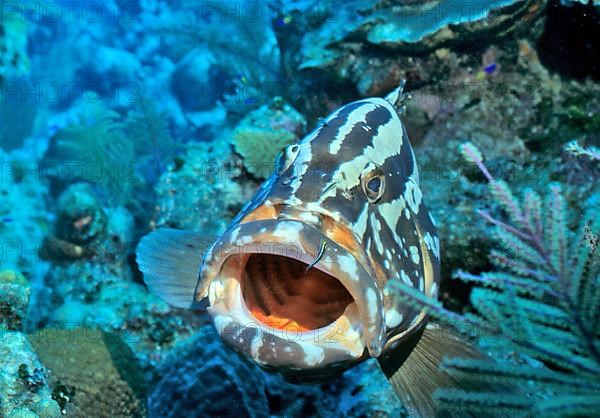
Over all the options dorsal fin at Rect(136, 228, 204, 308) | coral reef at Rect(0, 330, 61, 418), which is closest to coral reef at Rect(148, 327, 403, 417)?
dorsal fin at Rect(136, 228, 204, 308)

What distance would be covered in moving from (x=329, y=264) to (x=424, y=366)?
169cm

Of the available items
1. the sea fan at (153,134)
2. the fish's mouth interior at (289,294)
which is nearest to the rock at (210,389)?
the fish's mouth interior at (289,294)

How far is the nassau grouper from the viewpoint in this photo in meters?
2.29

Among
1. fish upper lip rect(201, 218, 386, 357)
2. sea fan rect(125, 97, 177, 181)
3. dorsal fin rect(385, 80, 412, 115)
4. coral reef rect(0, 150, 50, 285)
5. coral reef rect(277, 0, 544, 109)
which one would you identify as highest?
coral reef rect(277, 0, 544, 109)

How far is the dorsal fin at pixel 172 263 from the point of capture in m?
3.63

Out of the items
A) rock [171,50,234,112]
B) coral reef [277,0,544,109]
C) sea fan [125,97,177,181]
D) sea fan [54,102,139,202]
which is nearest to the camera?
coral reef [277,0,544,109]

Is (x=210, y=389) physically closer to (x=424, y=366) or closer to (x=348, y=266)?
(x=424, y=366)

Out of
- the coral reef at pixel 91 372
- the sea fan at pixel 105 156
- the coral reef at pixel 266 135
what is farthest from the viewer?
the sea fan at pixel 105 156

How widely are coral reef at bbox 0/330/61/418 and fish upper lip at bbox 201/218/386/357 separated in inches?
67.9

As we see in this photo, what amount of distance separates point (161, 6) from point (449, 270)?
18.5 m

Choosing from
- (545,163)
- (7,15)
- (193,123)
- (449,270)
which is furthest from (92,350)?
(7,15)

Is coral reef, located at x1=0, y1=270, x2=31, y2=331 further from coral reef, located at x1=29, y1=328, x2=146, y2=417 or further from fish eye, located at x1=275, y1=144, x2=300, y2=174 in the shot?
fish eye, located at x1=275, y1=144, x2=300, y2=174

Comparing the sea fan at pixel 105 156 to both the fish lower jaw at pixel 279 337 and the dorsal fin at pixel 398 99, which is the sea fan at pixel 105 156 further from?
the fish lower jaw at pixel 279 337

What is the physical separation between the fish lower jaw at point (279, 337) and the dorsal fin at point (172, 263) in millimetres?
1100
